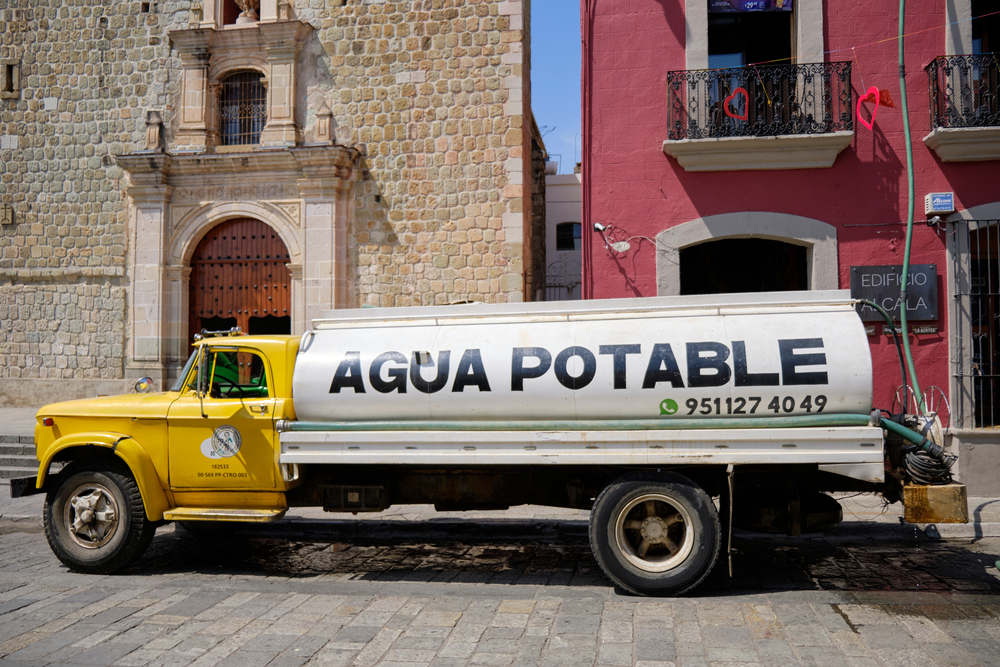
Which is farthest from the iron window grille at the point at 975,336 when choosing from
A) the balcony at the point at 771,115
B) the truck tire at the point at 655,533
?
the truck tire at the point at 655,533

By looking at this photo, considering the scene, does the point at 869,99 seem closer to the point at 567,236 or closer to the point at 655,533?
the point at 655,533

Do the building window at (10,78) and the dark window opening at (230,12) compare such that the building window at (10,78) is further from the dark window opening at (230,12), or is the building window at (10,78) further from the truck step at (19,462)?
the truck step at (19,462)

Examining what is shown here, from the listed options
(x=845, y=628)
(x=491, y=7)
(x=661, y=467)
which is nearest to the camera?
(x=845, y=628)

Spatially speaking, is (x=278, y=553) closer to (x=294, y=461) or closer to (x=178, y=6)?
(x=294, y=461)

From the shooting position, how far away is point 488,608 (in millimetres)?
5422

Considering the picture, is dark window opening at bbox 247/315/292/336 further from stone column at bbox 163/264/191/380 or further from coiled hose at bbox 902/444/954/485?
coiled hose at bbox 902/444/954/485

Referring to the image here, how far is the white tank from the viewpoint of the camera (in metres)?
5.62

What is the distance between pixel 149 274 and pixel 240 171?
265 cm

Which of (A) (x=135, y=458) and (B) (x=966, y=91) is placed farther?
(B) (x=966, y=91)

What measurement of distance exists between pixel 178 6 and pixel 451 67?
219 inches

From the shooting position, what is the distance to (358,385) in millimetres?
6188

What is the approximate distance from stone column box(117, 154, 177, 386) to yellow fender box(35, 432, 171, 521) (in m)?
7.67

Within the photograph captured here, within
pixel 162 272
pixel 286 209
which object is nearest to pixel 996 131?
pixel 286 209

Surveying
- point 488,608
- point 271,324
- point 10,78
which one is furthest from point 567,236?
point 488,608
